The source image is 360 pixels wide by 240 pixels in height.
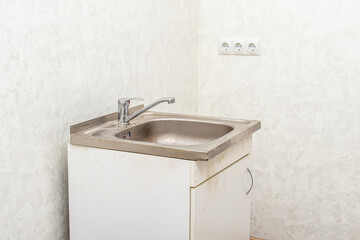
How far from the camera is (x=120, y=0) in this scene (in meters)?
2.01

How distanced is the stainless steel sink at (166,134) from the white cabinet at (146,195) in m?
0.03

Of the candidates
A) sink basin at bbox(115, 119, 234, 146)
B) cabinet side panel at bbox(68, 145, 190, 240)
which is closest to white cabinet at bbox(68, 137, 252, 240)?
cabinet side panel at bbox(68, 145, 190, 240)

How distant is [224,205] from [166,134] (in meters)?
0.42

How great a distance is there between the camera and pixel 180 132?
2025 mm

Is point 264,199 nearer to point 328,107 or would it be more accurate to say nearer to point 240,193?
point 328,107

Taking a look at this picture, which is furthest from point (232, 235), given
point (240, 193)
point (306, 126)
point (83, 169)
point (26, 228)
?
point (306, 126)

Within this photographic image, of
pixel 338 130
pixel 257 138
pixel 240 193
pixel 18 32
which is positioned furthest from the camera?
pixel 257 138

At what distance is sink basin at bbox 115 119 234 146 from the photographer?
1971mm

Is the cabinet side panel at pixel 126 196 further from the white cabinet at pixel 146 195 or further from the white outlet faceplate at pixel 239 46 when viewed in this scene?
the white outlet faceplate at pixel 239 46

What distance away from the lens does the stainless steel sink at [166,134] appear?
1.53 metres

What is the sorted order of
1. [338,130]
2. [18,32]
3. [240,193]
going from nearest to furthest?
[18,32] → [240,193] → [338,130]

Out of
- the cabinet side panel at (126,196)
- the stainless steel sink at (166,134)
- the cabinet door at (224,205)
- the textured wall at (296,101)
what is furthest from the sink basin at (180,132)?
the textured wall at (296,101)

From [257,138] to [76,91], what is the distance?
4.00ft

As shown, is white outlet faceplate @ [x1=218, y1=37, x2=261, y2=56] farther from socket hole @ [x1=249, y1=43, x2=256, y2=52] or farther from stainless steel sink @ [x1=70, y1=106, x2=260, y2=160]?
stainless steel sink @ [x1=70, y1=106, x2=260, y2=160]
